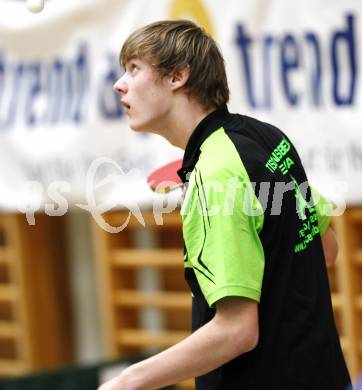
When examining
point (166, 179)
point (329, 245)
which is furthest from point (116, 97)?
point (329, 245)

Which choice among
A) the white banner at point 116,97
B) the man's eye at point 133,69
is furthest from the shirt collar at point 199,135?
the white banner at point 116,97

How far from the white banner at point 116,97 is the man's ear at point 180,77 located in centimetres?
140

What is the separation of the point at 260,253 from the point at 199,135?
28cm

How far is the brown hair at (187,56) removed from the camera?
6.07 feet

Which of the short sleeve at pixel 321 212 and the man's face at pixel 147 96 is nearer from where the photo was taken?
the man's face at pixel 147 96

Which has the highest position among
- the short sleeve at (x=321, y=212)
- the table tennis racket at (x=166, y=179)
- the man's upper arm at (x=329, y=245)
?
the table tennis racket at (x=166, y=179)

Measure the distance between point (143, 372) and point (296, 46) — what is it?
6.15 feet

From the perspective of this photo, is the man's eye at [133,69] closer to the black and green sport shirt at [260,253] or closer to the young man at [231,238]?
the young man at [231,238]

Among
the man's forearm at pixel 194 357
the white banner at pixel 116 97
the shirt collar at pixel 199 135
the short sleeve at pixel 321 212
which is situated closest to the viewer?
the man's forearm at pixel 194 357

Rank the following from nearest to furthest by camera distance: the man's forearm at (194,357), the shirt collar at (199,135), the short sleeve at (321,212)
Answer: the man's forearm at (194,357)
the shirt collar at (199,135)
the short sleeve at (321,212)

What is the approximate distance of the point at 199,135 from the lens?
1826 mm

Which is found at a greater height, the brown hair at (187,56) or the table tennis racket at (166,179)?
the brown hair at (187,56)

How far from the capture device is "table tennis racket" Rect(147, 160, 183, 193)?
214 cm

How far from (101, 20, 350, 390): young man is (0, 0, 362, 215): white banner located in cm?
129
